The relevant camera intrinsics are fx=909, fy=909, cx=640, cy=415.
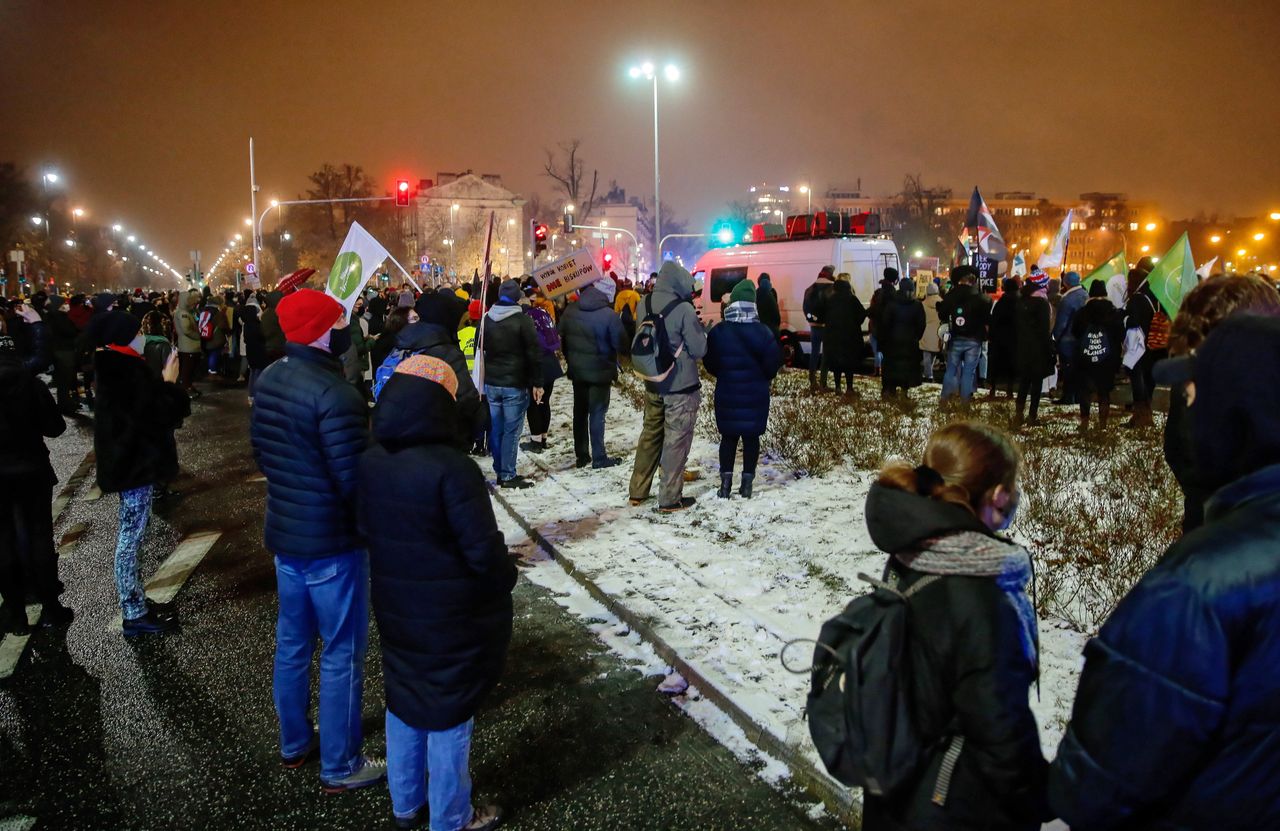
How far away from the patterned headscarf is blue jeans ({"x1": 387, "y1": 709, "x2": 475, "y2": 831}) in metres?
1.27

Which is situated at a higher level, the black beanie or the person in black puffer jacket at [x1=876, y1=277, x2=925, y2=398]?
the black beanie

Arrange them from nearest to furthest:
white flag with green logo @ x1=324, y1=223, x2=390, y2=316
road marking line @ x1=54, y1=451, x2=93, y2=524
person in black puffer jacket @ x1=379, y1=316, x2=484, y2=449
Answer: person in black puffer jacket @ x1=379, y1=316, x2=484, y2=449 → white flag with green logo @ x1=324, y1=223, x2=390, y2=316 → road marking line @ x1=54, y1=451, x2=93, y2=524

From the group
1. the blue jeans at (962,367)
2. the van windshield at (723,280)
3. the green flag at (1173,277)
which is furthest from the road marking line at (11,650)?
the van windshield at (723,280)

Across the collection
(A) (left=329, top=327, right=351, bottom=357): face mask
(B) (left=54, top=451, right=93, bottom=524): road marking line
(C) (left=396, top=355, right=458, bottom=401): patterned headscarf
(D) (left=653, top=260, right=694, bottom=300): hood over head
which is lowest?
(B) (left=54, top=451, right=93, bottom=524): road marking line

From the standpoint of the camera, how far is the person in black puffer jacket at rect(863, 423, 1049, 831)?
209 cm

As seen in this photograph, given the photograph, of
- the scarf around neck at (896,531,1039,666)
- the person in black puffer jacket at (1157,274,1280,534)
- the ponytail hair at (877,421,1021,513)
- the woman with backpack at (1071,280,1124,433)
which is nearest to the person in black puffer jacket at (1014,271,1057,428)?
the woman with backpack at (1071,280,1124,433)

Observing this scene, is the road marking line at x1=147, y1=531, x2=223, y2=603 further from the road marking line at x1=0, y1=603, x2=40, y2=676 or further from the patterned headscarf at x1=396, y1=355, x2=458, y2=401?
the patterned headscarf at x1=396, y1=355, x2=458, y2=401

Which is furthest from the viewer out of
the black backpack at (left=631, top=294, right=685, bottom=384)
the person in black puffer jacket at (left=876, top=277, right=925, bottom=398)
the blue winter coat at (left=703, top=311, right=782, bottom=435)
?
the person in black puffer jacket at (left=876, top=277, right=925, bottom=398)

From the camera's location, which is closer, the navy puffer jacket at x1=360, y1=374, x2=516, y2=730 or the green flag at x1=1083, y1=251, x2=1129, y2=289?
the navy puffer jacket at x1=360, y1=374, x2=516, y2=730

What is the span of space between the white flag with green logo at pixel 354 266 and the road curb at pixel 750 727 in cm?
281

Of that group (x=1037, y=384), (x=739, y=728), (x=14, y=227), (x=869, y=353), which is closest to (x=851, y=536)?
(x=739, y=728)

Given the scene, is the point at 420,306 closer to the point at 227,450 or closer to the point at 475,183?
the point at 227,450

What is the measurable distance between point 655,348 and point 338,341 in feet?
13.3

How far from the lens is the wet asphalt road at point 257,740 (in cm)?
382
